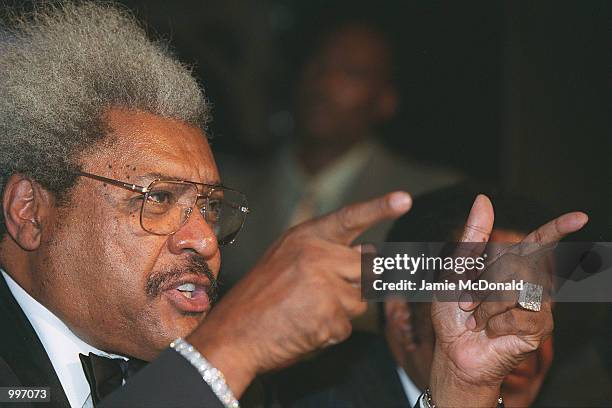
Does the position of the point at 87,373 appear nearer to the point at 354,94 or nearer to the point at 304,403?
the point at 304,403

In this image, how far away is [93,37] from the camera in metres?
1.79

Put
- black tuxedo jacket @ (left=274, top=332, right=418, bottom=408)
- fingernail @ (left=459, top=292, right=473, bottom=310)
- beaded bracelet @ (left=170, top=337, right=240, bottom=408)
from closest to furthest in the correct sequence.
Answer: beaded bracelet @ (left=170, top=337, right=240, bottom=408)
fingernail @ (left=459, top=292, right=473, bottom=310)
black tuxedo jacket @ (left=274, top=332, right=418, bottom=408)

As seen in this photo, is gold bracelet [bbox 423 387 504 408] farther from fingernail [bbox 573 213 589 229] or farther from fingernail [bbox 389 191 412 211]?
fingernail [bbox 389 191 412 211]

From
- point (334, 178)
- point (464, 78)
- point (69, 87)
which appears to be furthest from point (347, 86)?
point (69, 87)

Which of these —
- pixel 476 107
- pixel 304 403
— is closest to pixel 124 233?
pixel 304 403

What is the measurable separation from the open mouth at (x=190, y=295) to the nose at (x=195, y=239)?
0.18ft

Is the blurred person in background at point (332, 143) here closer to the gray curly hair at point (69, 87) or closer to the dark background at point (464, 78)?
the dark background at point (464, 78)

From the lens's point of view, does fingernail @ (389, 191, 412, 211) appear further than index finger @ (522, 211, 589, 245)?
No

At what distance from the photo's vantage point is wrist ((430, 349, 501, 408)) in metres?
1.55

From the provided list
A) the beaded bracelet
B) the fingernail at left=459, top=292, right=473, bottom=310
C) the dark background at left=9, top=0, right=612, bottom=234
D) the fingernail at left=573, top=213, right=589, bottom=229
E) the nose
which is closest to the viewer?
the beaded bracelet

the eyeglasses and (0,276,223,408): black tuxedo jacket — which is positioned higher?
the eyeglasses

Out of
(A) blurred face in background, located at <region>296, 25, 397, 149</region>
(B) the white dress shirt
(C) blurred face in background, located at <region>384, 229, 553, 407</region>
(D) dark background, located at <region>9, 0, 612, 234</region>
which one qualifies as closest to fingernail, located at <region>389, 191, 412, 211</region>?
(D) dark background, located at <region>9, 0, 612, 234</region>

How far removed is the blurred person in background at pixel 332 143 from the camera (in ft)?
9.83

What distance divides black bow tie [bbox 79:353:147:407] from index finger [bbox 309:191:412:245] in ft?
1.92
